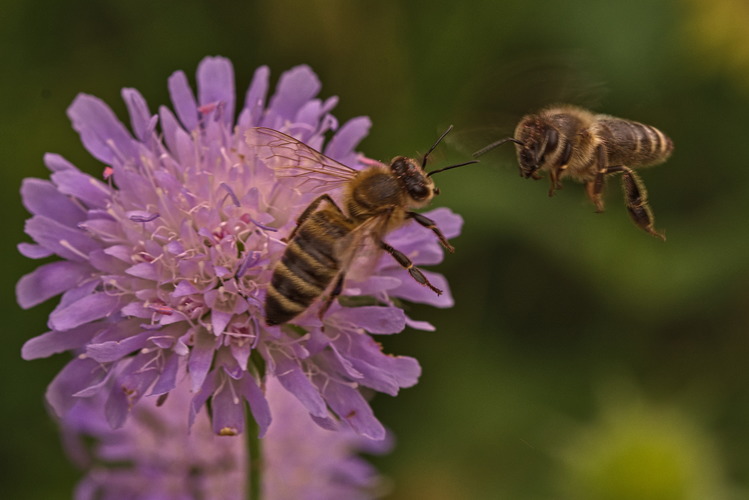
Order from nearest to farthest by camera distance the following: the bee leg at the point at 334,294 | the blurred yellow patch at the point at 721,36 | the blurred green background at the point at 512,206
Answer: the bee leg at the point at 334,294, the blurred green background at the point at 512,206, the blurred yellow patch at the point at 721,36

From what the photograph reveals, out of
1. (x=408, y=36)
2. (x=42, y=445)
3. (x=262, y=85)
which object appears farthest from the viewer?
(x=408, y=36)

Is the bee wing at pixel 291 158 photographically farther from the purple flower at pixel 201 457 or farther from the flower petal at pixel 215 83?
the purple flower at pixel 201 457

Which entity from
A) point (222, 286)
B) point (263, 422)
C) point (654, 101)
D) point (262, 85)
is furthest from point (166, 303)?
point (654, 101)

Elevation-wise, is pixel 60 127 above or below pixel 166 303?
above

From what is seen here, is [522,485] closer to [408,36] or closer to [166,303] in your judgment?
[408,36]

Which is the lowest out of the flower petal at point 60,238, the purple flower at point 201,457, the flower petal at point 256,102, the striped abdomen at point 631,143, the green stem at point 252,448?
the purple flower at point 201,457

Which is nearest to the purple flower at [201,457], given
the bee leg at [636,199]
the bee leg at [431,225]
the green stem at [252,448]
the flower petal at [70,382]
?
the green stem at [252,448]

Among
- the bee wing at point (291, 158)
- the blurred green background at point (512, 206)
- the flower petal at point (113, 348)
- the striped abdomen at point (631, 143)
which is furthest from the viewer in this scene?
the blurred green background at point (512, 206)
